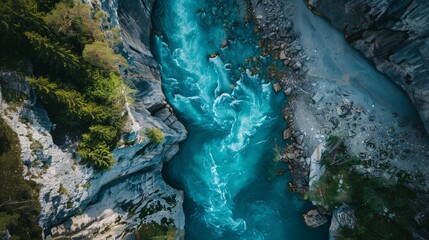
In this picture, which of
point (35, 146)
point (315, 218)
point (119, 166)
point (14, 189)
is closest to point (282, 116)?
point (315, 218)

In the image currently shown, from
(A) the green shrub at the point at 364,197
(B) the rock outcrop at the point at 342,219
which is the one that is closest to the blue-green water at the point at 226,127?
(B) the rock outcrop at the point at 342,219

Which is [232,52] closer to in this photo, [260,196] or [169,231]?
[260,196]

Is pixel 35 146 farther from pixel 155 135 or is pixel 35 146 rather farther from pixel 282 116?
pixel 282 116

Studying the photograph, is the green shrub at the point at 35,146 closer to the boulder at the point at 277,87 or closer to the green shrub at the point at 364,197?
the boulder at the point at 277,87

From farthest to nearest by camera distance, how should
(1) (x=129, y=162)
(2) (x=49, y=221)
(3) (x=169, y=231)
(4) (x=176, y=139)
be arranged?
(4) (x=176, y=139) → (3) (x=169, y=231) → (1) (x=129, y=162) → (2) (x=49, y=221)

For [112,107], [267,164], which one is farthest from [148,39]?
[267,164]
